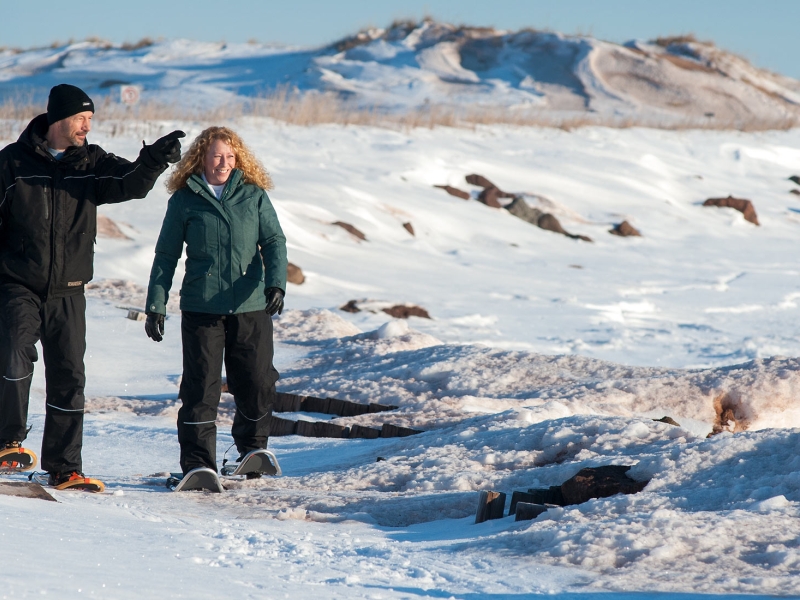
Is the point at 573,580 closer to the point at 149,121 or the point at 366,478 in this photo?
the point at 366,478

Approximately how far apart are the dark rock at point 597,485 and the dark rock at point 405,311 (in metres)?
6.73

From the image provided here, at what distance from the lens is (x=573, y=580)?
283 centimetres

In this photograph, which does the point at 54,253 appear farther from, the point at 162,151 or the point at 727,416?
the point at 727,416

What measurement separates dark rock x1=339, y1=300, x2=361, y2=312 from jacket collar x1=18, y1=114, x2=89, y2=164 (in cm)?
632

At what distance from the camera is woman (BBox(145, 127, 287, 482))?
14.3 ft

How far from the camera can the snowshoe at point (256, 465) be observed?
15.2ft

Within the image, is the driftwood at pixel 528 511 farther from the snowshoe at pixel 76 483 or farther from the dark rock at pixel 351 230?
the dark rock at pixel 351 230

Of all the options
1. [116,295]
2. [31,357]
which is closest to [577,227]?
[116,295]

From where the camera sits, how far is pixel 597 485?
3771mm

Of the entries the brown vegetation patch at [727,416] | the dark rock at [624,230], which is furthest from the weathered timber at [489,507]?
the dark rock at [624,230]

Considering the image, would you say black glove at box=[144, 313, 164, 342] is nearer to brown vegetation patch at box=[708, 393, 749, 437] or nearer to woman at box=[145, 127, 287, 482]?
woman at box=[145, 127, 287, 482]

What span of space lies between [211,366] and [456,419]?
1843 mm

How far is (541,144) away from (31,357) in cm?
1972

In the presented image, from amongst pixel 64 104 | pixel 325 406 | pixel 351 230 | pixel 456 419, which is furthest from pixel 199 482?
pixel 351 230
